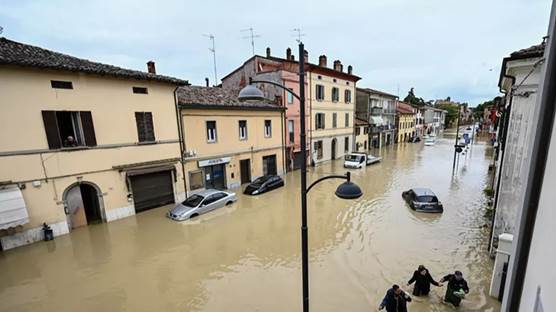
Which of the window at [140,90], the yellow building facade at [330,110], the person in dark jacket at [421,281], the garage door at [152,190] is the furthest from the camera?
the yellow building facade at [330,110]

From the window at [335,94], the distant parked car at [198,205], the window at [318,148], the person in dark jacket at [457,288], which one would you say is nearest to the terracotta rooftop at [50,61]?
the distant parked car at [198,205]

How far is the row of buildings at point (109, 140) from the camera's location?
9.95 m

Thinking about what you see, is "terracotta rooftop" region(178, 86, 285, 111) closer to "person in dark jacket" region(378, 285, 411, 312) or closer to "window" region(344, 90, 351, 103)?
"window" region(344, 90, 351, 103)

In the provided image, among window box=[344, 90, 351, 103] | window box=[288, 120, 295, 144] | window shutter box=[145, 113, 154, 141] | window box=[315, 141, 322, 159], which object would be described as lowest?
window box=[315, 141, 322, 159]

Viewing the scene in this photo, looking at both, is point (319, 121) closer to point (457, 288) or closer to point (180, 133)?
point (180, 133)

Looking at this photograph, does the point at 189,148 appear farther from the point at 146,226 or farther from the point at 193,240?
the point at 193,240

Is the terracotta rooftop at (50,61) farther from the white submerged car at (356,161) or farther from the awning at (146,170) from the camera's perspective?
the white submerged car at (356,161)

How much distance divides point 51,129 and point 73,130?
36.3 inches

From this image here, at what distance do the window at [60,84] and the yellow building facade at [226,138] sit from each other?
16.7ft

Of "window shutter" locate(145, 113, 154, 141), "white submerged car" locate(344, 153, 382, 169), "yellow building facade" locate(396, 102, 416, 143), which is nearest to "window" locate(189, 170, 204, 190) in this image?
"window shutter" locate(145, 113, 154, 141)

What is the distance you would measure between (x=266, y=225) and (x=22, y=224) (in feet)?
32.6

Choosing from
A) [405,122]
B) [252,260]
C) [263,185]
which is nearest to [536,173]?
Answer: [252,260]

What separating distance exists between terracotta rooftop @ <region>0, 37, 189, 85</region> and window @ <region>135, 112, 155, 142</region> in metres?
1.89

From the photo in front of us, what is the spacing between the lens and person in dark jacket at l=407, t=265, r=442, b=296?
705cm
